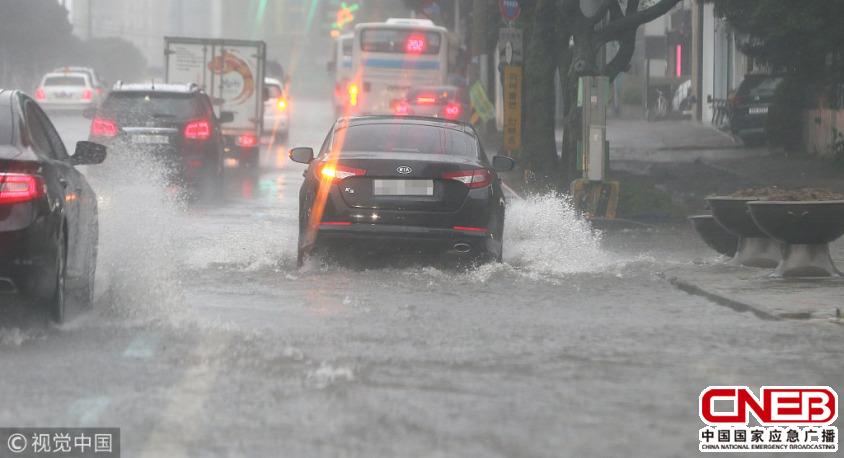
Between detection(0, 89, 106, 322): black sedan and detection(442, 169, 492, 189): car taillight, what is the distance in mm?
3496

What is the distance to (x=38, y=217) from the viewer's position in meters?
9.06

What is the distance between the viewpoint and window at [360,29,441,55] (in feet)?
175

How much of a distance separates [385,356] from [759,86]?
3021 cm

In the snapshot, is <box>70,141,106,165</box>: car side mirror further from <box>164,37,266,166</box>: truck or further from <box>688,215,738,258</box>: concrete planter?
<box>164,37,266,166</box>: truck

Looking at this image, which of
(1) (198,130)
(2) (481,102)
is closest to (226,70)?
(2) (481,102)

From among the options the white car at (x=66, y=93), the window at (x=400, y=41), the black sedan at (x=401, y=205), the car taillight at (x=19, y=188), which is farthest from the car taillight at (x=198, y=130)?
the white car at (x=66, y=93)

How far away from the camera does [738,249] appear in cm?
1459

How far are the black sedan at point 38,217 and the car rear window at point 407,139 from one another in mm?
3725

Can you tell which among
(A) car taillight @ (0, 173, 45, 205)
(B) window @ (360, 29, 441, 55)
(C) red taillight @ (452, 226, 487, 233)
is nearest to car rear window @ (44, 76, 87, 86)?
(B) window @ (360, 29, 441, 55)

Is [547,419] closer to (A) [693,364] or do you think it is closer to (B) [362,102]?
(A) [693,364]

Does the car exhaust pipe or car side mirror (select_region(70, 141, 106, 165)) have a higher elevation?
car side mirror (select_region(70, 141, 106, 165))

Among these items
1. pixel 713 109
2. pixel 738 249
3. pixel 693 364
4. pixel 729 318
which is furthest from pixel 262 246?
pixel 713 109

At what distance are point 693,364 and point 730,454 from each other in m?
2.17

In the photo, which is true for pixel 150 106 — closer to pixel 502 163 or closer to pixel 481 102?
pixel 502 163
